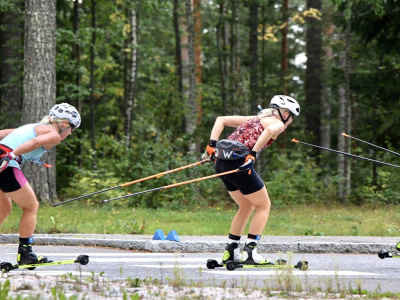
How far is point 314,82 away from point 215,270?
24.4 meters

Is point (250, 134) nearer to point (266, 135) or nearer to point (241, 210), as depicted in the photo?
point (266, 135)

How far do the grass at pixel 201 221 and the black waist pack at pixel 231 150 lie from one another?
503cm

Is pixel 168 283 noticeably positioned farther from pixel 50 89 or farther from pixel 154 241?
pixel 50 89

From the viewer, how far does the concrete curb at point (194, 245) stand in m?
11.3

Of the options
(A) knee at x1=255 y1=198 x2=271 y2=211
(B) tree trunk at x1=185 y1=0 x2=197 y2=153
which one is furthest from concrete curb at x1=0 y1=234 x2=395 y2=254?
(B) tree trunk at x1=185 y1=0 x2=197 y2=153

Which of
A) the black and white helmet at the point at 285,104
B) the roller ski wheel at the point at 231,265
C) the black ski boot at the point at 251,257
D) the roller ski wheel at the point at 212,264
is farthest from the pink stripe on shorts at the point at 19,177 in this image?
the black and white helmet at the point at 285,104

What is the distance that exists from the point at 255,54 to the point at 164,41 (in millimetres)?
13622

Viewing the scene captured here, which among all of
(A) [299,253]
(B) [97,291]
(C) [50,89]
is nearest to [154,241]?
(A) [299,253]

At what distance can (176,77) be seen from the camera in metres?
22.5

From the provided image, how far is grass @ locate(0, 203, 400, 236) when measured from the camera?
44.1ft

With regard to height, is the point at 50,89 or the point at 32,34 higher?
the point at 32,34

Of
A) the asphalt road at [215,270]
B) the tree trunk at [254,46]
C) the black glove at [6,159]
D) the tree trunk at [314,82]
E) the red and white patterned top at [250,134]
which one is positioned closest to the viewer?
the asphalt road at [215,270]

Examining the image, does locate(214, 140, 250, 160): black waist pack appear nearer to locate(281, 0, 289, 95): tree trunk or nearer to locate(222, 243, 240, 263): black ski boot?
locate(222, 243, 240, 263): black ski boot

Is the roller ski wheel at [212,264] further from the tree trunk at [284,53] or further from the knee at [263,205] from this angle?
the tree trunk at [284,53]
